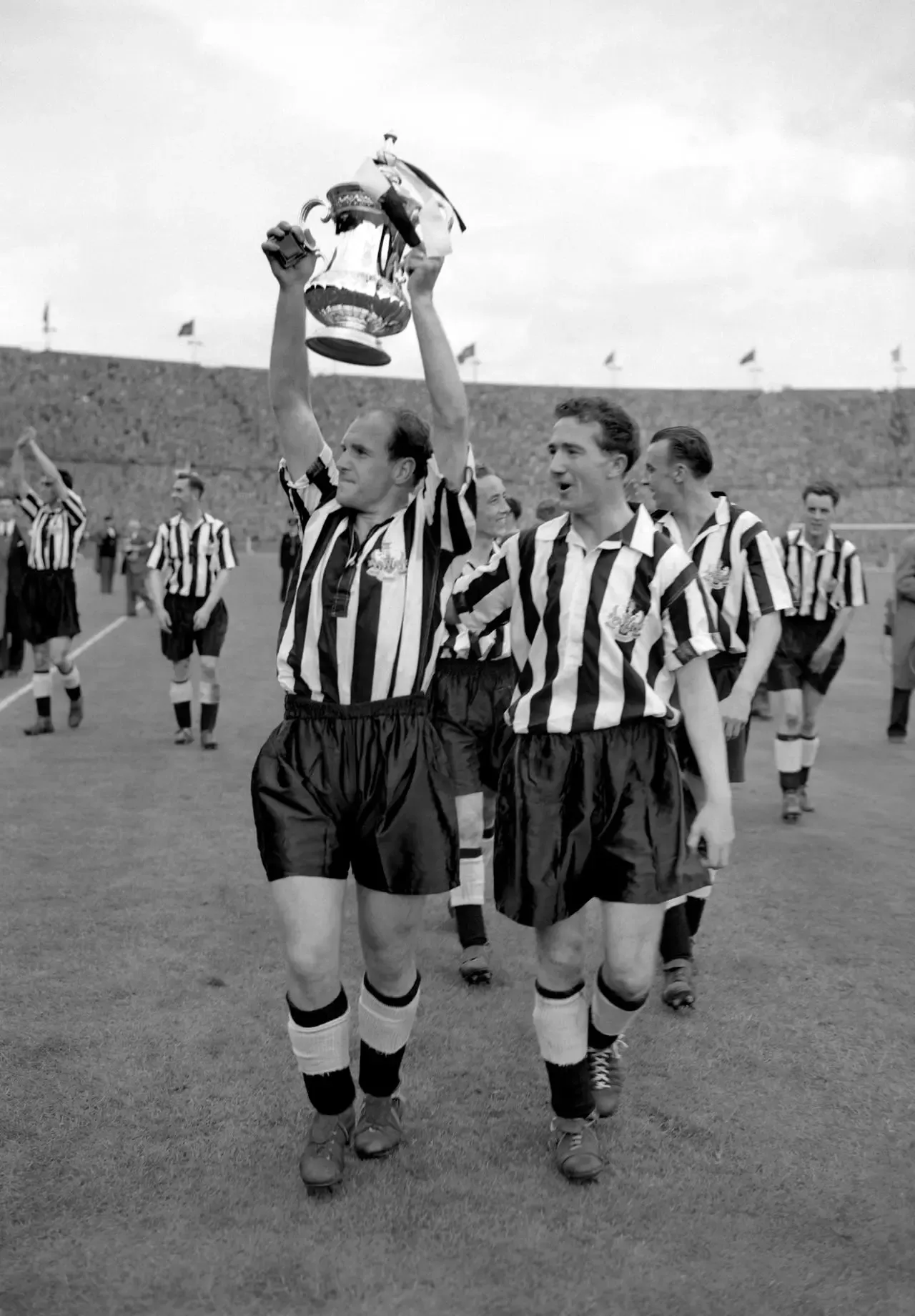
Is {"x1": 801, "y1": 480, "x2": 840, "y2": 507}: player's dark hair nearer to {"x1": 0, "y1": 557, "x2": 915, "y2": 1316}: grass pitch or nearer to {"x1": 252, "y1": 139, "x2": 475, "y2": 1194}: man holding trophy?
{"x1": 0, "y1": 557, "x2": 915, "y2": 1316}: grass pitch

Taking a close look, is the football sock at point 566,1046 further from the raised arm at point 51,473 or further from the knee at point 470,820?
the raised arm at point 51,473

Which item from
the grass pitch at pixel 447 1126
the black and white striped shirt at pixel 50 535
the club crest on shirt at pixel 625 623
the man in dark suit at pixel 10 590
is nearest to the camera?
the grass pitch at pixel 447 1126

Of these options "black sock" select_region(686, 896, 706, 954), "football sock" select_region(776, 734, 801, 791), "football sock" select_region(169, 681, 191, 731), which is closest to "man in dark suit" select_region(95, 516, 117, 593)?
"football sock" select_region(169, 681, 191, 731)

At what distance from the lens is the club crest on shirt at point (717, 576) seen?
4688 mm

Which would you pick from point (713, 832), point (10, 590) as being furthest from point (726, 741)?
point (10, 590)

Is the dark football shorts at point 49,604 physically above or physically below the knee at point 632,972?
above

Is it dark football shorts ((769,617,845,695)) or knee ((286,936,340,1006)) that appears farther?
dark football shorts ((769,617,845,695))

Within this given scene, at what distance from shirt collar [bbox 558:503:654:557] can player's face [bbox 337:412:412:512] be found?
44 cm

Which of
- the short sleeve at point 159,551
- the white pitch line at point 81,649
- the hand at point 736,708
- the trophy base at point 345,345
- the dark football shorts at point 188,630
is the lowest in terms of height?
the white pitch line at point 81,649

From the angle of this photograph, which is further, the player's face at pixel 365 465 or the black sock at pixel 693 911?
the black sock at pixel 693 911

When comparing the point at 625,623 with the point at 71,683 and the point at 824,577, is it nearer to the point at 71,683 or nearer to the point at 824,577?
the point at 824,577

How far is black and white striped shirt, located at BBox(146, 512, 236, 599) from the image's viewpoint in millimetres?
9359

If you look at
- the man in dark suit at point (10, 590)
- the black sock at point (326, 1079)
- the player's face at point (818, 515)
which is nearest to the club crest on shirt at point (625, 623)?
the black sock at point (326, 1079)

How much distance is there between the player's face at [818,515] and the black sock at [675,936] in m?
3.75
